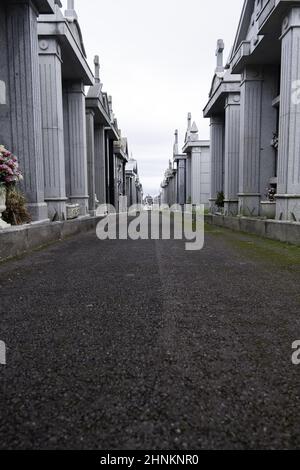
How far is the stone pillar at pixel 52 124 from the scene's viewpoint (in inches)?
436

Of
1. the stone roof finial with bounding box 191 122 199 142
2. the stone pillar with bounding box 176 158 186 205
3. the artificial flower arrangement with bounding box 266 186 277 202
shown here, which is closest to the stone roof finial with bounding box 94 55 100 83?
the stone roof finial with bounding box 191 122 199 142

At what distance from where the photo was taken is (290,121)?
29.9 ft

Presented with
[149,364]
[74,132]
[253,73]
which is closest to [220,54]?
[253,73]

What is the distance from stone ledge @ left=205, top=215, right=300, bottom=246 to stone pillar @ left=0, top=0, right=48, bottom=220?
6475mm

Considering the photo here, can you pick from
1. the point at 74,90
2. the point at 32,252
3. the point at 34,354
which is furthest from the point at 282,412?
the point at 74,90

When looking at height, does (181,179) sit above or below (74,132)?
below

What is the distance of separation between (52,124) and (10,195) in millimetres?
4471

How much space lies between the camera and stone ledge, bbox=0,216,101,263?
613 cm

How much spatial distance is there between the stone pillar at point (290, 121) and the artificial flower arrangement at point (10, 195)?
692cm

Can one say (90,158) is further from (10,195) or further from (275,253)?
(275,253)

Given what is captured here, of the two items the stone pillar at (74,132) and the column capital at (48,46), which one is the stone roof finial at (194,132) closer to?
the stone pillar at (74,132)

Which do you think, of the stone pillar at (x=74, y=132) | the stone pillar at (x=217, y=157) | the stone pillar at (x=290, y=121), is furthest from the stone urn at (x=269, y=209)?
the stone pillar at (x=217, y=157)

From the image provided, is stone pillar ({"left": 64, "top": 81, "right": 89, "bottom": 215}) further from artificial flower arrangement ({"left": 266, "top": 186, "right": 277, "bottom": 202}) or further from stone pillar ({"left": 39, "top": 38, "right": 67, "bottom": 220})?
artificial flower arrangement ({"left": 266, "top": 186, "right": 277, "bottom": 202})

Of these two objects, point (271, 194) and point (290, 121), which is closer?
point (290, 121)
